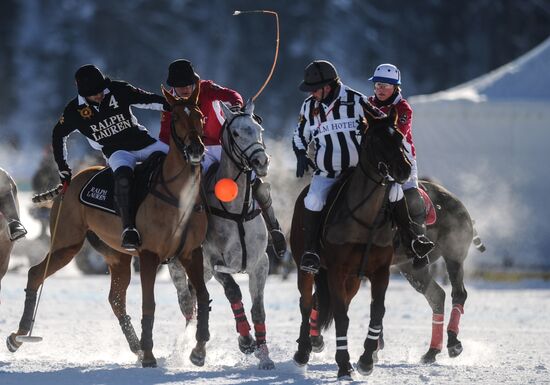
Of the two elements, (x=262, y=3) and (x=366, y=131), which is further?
(x=262, y=3)

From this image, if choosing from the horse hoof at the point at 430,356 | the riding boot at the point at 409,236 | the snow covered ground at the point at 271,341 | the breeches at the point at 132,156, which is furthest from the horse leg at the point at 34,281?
the horse hoof at the point at 430,356

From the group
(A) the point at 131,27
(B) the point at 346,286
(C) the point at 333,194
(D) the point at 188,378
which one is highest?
(A) the point at 131,27

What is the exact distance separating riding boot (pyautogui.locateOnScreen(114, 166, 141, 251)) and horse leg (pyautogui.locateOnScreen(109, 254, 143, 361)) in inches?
53.0

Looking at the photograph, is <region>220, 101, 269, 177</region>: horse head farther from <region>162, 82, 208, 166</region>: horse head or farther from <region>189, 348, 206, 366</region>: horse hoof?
<region>189, 348, 206, 366</region>: horse hoof

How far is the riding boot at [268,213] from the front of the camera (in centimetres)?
1104

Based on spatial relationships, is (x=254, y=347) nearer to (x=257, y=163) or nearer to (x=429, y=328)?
(x=257, y=163)

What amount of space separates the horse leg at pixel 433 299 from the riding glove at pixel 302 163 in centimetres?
196

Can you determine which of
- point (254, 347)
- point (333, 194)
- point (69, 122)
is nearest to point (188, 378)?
point (254, 347)

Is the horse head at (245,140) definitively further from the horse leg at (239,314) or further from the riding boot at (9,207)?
the riding boot at (9,207)

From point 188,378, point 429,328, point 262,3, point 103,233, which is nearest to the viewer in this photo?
point 188,378

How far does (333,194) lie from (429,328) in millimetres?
5229

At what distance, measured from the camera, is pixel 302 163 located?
10320 mm

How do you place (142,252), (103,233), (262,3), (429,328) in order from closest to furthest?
1. (142,252)
2. (103,233)
3. (429,328)
4. (262,3)

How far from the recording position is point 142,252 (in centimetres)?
1030
